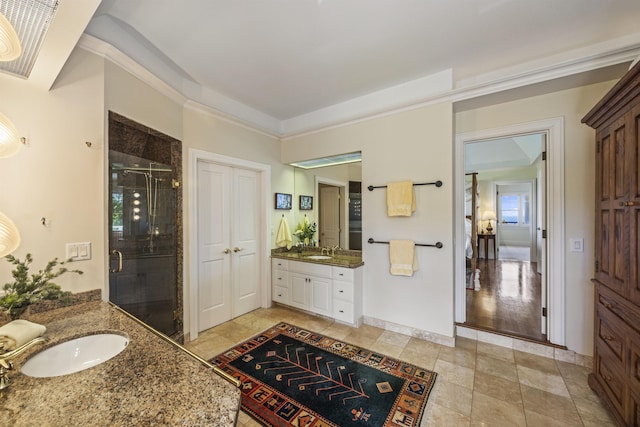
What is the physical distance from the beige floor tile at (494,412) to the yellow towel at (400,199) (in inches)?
65.4

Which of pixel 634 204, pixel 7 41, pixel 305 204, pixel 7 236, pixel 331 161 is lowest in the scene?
pixel 7 236

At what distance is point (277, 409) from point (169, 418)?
1.33 meters

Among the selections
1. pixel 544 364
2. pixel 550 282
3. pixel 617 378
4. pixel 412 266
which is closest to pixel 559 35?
pixel 550 282

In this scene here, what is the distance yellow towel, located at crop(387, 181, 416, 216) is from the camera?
273 cm

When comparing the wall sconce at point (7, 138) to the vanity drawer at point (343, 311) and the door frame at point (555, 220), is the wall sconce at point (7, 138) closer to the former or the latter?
the vanity drawer at point (343, 311)

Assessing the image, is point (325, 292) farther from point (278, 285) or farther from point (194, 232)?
point (194, 232)

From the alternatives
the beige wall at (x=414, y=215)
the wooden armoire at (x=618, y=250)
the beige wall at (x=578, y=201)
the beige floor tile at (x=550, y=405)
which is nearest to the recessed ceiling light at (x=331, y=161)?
the beige wall at (x=414, y=215)

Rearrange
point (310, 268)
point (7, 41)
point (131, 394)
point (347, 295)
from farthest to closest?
1. point (310, 268)
2. point (347, 295)
3. point (7, 41)
4. point (131, 394)

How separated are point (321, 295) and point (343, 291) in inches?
13.3

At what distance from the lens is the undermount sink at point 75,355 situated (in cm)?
107

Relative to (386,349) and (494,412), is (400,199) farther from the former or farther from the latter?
(494,412)

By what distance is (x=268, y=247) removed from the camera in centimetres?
368

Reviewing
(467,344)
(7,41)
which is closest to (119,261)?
(7,41)

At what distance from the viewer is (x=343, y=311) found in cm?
304
